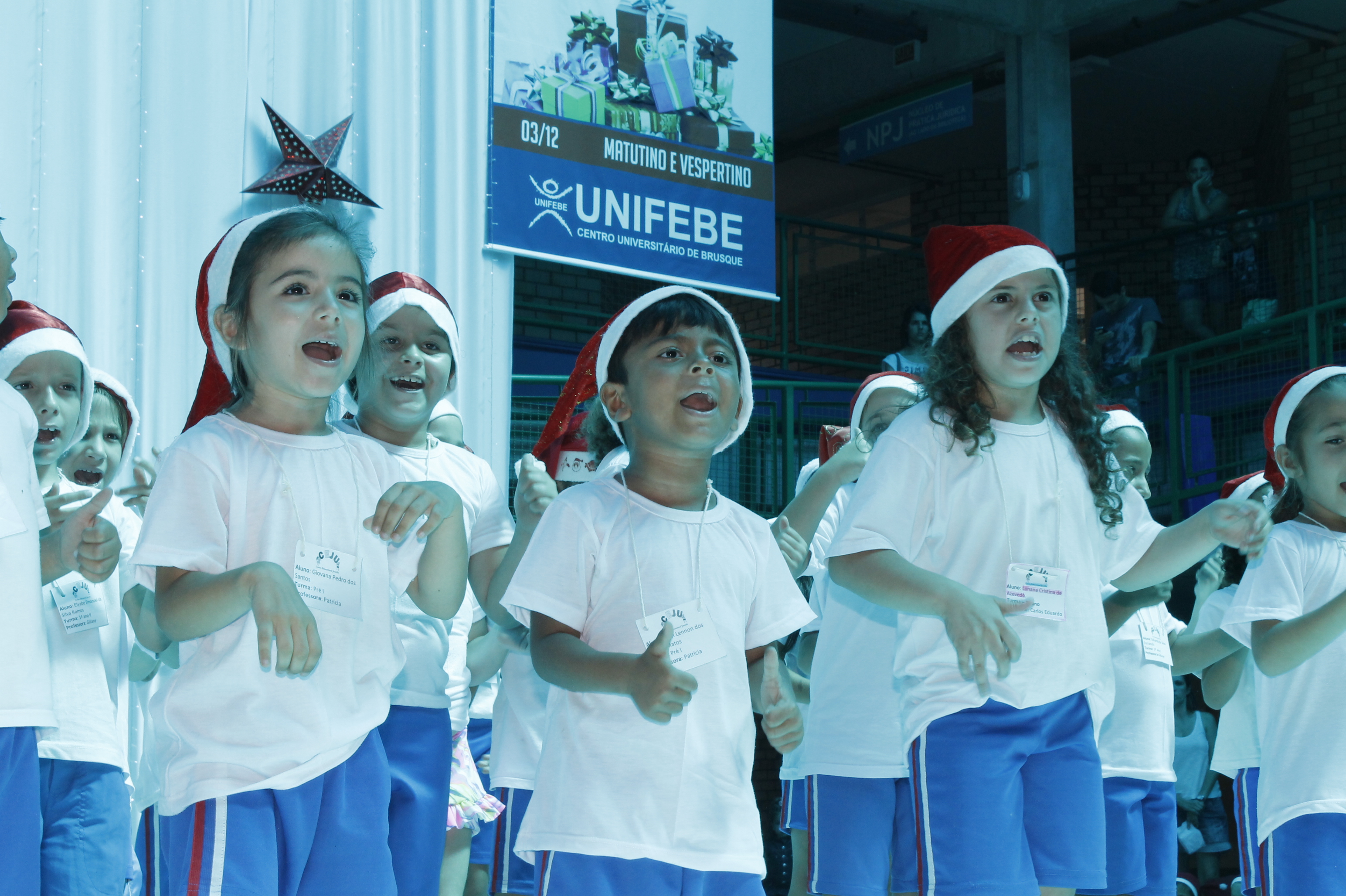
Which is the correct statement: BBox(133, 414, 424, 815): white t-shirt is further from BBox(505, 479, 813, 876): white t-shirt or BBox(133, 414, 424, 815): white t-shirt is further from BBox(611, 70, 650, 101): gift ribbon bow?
BBox(611, 70, 650, 101): gift ribbon bow

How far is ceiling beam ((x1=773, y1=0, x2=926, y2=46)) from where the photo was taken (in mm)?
10961

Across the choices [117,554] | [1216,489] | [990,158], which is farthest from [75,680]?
[990,158]

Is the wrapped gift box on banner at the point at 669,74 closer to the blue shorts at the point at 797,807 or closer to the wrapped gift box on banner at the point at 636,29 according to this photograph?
the wrapped gift box on banner at the point at 636,29

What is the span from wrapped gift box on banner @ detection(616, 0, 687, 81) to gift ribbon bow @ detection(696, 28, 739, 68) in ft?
0.33

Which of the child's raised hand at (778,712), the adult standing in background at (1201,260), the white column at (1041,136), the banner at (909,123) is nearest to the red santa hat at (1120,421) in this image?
the child's raised hand at (778,712)

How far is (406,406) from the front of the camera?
3254 mm

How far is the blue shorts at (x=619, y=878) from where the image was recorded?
2365 millimetres

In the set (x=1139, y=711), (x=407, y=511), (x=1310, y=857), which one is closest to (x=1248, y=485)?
(x=1139, y=711)

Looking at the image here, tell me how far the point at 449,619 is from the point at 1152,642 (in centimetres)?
226

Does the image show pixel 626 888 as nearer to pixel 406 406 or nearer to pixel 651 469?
pixel 651 469

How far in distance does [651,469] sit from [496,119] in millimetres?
3739

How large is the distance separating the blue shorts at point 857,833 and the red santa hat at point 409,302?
1453mm

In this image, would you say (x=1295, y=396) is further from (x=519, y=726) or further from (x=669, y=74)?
(x=669, y=74)

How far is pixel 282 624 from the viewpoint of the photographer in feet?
6.68
